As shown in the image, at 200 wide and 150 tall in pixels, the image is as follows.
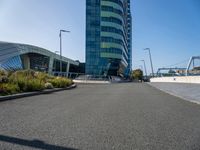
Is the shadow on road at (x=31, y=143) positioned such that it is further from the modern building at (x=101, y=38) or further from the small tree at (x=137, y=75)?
the small tree at (x=137, y=75)

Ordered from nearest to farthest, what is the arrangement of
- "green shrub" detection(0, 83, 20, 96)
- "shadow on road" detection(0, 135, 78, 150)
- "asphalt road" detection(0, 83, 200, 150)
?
"shadow on road" detection(0, 135, 78, 150) → "asphalt road" detection(0, 83, 200, 150) → "green shrub" detection(0, 83, 20, 96)

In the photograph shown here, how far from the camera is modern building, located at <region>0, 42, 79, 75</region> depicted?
6925 centimetres

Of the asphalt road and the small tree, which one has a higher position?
the small tree

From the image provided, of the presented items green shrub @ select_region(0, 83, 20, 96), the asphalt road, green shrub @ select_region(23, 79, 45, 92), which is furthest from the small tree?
the asphalt road

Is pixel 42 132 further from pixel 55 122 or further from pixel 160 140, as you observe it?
pixel 160 140

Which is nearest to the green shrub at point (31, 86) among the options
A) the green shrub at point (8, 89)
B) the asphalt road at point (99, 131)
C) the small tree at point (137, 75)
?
the green shrub at point (8, 89)

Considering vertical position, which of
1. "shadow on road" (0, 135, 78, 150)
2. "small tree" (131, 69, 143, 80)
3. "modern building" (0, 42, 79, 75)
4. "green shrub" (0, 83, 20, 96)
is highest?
"modern building" (0, 42, 79, 75)

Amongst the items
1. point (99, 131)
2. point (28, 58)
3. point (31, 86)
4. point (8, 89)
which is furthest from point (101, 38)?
point (99, 131)

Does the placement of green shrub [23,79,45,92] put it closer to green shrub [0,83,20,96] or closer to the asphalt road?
green shrub [0,83,20,96]

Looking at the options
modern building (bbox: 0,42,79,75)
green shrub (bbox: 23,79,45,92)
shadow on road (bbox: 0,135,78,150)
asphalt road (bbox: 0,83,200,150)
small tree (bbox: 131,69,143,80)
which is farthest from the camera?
small tree (bbox: 131,69,143,80)

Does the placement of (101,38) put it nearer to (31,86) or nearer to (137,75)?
(137,75)

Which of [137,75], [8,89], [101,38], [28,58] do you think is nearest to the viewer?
[8,89]

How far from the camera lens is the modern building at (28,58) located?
69250mm

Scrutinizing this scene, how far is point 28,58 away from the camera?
88.7 m
